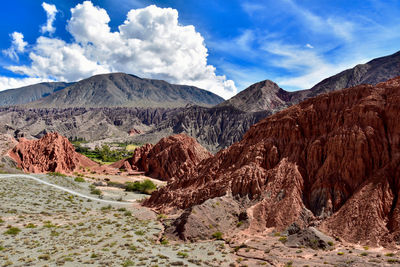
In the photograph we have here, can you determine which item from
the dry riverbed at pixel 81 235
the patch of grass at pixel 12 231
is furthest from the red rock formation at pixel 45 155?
the patch of grass at pixel 12 231

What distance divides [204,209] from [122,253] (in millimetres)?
10578

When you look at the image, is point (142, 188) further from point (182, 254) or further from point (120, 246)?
point (182, 254)

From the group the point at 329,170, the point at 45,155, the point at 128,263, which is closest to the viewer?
the point at 128,263

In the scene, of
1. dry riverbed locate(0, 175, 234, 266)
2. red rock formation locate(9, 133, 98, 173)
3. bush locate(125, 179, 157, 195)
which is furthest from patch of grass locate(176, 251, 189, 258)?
red rock formation locate(9, 133, 98, 173)

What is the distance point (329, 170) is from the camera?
31141mm

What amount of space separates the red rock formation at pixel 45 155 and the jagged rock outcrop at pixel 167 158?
59.5 feet

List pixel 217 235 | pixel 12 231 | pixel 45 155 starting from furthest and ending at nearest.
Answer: pixel 45 155 < pixel 217 235 < pixel 12 231

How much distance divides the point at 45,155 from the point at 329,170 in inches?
2966

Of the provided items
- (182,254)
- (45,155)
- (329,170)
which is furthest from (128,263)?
(45,155)

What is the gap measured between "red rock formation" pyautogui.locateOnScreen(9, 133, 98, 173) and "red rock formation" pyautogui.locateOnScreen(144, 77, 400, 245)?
167ft

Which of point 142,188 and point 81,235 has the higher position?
point 81,235

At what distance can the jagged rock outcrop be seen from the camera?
8638 centimetres

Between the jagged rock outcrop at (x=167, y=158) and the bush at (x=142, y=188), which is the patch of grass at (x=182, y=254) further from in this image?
the jagged rock outcrop at (x=167, y=158)

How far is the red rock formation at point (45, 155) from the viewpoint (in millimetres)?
73562
